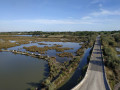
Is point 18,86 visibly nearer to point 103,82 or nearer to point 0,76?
point 0,76

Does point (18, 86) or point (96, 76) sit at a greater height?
point (96, 76)

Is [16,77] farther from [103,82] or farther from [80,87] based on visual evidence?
[103,82]

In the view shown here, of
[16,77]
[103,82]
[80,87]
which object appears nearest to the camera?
[80,87]

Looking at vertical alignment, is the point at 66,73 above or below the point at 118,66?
below

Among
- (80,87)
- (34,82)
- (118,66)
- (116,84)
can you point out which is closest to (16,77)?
(34,82)

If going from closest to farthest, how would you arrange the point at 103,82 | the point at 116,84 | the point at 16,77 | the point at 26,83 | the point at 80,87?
the point at 80,87 < the point at 103,82 < the point at 116,84 < the point at 26,83 < the point at 16,77

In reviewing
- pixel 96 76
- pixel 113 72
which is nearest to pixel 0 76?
pixel 96 76

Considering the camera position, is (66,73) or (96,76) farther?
(66,73)

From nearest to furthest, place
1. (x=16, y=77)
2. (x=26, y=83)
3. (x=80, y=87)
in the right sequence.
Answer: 1. (x=80, y=87)
2. (x=26, y=83)
3. (x=16, y=77)

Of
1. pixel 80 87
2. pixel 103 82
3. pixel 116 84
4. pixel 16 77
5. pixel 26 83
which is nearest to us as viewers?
pixel 80 87
